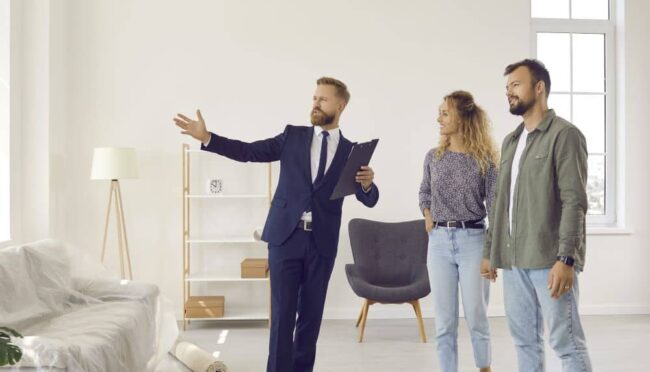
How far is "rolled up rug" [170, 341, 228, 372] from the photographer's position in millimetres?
3727

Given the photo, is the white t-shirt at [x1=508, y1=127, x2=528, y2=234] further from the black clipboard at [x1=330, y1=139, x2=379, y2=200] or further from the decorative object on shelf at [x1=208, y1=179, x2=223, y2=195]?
the decorative object on shelf at [x1=208, y1=179, x2=223, y2=195]

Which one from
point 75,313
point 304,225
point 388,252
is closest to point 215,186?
point 388,252

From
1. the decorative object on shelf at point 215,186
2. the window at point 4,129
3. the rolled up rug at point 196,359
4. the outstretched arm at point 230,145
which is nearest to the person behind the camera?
the outstretched arm at point 230,145

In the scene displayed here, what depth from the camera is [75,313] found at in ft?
11.5

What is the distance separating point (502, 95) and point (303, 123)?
176cm

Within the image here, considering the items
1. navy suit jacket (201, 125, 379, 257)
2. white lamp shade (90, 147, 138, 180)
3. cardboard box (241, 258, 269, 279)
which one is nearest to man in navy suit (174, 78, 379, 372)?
navy suit jacket (201, 125, 379, 257)

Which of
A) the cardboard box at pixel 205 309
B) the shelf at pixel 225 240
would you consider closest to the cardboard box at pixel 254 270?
the shelf at pixel 225 240


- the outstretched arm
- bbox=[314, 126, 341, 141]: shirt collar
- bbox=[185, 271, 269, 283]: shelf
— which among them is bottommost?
bbox=[185, 271, 269, 283]: shelf

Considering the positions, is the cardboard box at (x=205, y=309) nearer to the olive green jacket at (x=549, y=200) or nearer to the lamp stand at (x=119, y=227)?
the lamp stand at (x=119, y=227)

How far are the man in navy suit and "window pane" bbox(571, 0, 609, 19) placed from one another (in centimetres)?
382

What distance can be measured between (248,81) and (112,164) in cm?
→ 134

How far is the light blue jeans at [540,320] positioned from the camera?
236cm

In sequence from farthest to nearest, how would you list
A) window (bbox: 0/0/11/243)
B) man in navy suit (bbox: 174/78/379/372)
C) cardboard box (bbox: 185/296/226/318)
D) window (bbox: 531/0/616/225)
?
window (bbox: 531/0/616/225) < cardboard box (bbox: 185/296/226/318) < window (bbox: 0/0/11/243) < man in navy suit (bbox: 174/78/379/372)

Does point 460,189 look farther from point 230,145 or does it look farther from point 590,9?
point 590,9
